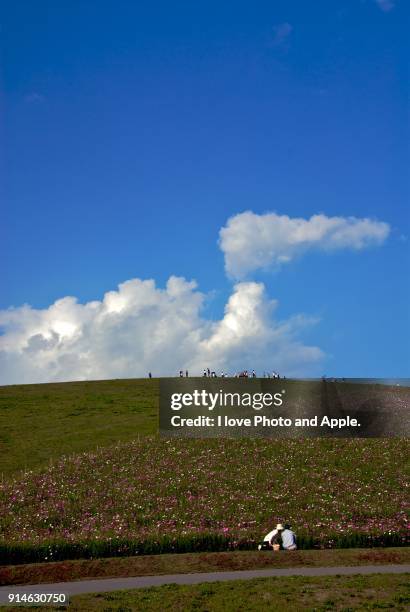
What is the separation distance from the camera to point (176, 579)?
2366 cm

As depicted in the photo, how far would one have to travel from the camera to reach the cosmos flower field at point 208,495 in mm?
29484

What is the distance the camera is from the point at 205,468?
38.4 metres

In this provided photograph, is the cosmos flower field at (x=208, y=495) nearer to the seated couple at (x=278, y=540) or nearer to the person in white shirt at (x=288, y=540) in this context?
the seated couple at (x=278, y=540)

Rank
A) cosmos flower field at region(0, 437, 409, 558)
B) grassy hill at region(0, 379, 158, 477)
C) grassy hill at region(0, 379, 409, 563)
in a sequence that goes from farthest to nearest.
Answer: grassy hill at region(0, 379, 158, 477)
cosmos flower field at region(0, 437, 409, 558)
grassy hill at region(0, 379, 409, 563)

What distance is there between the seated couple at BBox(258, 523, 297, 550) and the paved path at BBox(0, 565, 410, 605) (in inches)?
90.6

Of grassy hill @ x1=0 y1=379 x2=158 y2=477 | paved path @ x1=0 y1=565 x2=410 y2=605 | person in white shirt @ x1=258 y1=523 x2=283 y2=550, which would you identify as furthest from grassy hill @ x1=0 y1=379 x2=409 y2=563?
paved path @ x1=0 y1=565 x2=410 y2=605

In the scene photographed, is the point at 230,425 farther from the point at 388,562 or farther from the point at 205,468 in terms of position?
the point at 388,562

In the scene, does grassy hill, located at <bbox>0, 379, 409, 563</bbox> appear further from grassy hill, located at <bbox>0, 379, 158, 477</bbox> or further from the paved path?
the paved path

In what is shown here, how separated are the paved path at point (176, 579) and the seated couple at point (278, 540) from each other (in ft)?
7.55

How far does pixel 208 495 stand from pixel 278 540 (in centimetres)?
708

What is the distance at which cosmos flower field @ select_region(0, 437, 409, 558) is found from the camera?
1161 inches

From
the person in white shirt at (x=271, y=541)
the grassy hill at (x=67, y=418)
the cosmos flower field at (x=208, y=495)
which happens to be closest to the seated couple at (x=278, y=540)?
the person in white shirt at (x=271, y=541)

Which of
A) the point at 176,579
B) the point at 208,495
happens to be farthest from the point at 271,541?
the point at 208,495

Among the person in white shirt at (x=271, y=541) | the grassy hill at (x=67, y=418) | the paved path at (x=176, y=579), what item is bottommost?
the paved path at (x=176, y=579)
